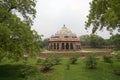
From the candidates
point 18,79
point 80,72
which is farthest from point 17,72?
point 80,72

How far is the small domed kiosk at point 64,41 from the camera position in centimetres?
5322

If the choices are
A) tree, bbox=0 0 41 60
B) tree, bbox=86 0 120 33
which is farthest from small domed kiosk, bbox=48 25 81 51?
tree, bbox=0 0 41 60

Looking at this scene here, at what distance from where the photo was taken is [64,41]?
53.1 meters

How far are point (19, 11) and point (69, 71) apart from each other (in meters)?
7.57

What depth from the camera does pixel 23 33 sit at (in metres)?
20.5

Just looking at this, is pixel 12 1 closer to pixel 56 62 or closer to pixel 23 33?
pixel 23 33

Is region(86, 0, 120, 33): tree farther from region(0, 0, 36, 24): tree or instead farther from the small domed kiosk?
the small domed kiosk

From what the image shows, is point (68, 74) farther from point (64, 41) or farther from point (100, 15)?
point (64, 41)

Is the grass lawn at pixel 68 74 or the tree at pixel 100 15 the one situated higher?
the tree at pixel 100 15

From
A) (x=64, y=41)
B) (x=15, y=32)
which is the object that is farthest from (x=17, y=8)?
(x=64, y=41)

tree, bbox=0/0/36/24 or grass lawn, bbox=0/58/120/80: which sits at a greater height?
tree, bbox=0/0/36/24

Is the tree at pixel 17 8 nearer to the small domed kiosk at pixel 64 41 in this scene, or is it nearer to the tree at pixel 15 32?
the tree at pixel 15 32

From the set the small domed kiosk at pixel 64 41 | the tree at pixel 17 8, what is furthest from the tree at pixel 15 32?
the small domed kiosk at pixel 64 41

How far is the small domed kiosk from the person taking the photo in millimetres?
53219
